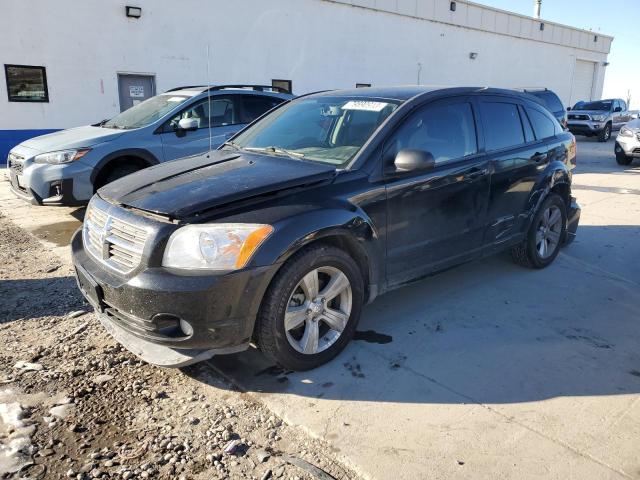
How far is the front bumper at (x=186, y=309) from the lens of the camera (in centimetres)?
274

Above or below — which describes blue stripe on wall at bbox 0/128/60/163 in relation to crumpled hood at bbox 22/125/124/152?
below

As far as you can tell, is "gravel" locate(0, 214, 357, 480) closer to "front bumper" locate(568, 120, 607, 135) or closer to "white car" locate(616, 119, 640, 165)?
"white car" locate(616, 119, 640, 165)

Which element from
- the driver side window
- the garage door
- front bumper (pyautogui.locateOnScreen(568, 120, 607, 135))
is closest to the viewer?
the driver side window

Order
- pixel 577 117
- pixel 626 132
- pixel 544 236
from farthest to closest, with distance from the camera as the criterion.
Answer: pixel 577 117 < pixel 626 132 < pixel 544 236

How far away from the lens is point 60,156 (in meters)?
6.29

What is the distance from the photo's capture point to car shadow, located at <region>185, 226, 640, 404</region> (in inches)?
125

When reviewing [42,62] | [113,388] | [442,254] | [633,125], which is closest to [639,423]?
[442,254]

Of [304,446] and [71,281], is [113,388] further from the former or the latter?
[71,281]

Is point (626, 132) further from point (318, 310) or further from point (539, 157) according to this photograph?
point (318, 310)

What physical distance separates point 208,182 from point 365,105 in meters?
1.44

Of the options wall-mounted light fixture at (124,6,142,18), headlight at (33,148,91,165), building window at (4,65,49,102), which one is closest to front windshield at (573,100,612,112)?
wall-mounted light fixture at (124,6,142,18)

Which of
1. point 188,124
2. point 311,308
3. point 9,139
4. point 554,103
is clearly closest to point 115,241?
point 311,308

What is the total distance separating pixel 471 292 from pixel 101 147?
15.5 feet

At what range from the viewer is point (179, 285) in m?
2.73
